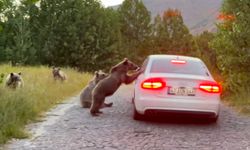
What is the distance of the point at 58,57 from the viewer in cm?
5284

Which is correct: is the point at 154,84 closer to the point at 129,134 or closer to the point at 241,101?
the point at 129,134

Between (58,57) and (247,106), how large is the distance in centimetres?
3854

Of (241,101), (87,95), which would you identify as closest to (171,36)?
(241,101)

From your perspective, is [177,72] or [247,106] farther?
[247,106]

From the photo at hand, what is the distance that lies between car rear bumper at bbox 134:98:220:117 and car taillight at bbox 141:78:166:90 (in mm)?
273

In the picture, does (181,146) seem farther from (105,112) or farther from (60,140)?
(105,112)

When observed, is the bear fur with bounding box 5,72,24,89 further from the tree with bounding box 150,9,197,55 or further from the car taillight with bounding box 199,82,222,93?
the tree with bounding box 150,9,197,55

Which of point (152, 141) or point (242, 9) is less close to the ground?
point (242, 9)

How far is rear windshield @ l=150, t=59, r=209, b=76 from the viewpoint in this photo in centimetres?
1248

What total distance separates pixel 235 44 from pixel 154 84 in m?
6.75

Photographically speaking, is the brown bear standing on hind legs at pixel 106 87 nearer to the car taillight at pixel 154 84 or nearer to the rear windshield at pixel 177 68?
the rear windshield at pixel 177 68

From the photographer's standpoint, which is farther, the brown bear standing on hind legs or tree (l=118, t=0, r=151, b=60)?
tree (l=118, t=0, r=151, b=60)

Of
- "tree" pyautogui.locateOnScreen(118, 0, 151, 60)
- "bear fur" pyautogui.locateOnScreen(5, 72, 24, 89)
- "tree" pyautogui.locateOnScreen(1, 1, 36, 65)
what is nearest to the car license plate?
"bear fur" pyautogui.locateOnScreen(5, 72, 24, 89)

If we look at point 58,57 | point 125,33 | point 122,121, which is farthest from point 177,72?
point 125,33
